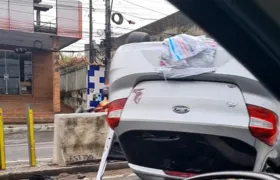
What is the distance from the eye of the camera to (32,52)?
24.5m

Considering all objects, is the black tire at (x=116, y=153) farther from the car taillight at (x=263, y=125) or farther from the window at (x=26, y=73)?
the window at (x=26, y=73)

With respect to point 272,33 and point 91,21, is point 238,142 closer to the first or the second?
point 272,33

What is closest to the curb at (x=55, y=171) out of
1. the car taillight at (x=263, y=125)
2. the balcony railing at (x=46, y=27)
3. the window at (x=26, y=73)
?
the car taillight at (x=263, y=125)

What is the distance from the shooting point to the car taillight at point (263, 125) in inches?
113

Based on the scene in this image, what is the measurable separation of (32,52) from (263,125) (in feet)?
74.8

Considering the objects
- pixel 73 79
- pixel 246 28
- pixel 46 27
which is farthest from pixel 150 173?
pixel 73 79

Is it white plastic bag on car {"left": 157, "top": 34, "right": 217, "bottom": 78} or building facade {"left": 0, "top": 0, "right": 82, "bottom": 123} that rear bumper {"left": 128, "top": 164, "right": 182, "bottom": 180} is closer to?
white plastic bag on car {"left": 157, "top": 34, "right": 217, "bottom": 78}

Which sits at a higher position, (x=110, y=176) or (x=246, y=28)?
(x=246, y=28)

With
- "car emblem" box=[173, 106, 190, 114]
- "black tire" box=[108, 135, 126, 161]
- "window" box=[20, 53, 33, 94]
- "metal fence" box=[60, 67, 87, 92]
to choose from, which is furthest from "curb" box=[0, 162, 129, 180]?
"window" box=[20, 53, 33, 94]

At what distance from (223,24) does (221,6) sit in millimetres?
105

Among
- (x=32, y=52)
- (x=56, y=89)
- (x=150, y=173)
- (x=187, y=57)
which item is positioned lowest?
(x=150, y=173)

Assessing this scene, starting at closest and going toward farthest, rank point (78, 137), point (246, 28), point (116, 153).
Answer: point (246, 28), point (116, 153), point (78, 137)

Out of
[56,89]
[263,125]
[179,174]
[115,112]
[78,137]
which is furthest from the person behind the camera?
[56,89]

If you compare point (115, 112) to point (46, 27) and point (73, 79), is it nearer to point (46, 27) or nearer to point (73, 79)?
point (46, 27)
